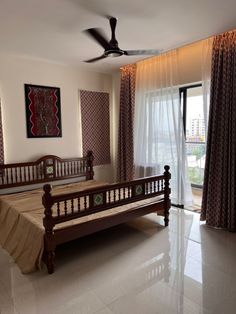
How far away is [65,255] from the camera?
2.88 meters

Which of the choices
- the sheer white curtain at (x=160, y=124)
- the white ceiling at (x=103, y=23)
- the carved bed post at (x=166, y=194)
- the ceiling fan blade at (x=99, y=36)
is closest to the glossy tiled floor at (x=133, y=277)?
the carved bed post at (x=166, y=194)

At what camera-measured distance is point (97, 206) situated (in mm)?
2863

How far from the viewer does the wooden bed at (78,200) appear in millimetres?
2525

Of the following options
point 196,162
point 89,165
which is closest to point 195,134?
point 196,162

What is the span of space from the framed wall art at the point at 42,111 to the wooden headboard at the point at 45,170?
0.50m

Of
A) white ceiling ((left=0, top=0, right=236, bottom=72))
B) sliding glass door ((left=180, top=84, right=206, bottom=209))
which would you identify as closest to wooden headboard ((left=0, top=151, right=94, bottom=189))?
white ceiling ((left=0, top=0, right=236, bottom=72))

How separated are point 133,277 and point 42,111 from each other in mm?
3281

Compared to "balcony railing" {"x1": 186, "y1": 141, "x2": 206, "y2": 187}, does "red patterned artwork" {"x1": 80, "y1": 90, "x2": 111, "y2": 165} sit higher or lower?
higher

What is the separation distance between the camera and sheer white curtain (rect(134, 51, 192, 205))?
13.9 ft

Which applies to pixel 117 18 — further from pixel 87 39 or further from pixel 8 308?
pixel 8 308

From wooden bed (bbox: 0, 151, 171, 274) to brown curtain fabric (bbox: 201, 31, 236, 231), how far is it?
26.8 inches

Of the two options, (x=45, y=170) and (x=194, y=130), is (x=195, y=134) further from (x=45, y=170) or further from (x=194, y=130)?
(x=45, y=170)

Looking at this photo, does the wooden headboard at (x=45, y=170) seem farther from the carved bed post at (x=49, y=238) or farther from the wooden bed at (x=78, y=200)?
the carved bed post at (x=49, y=238)

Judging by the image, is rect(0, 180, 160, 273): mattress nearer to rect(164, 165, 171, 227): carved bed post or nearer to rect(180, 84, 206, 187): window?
rect(164, 165, 171, 227): carved bed post
